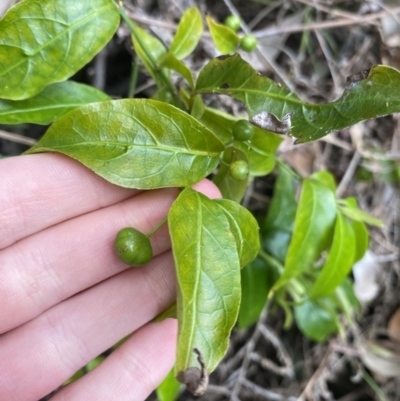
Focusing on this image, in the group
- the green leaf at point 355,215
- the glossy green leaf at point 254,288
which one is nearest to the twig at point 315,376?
the glossy green leaf at point 254,288

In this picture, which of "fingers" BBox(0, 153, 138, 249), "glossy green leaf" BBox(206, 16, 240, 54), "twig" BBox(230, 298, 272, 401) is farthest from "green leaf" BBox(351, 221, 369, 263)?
"fingers" BBox(0, 153, 138, 249)

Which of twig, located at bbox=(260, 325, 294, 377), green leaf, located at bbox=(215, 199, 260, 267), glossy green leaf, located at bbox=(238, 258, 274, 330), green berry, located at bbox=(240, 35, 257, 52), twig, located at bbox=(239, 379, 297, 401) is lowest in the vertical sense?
twig, located at bbox=(239, 379, 297, 401)

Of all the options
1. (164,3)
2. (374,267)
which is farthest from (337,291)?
(164,3)

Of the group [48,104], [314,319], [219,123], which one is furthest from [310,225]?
[48,104]

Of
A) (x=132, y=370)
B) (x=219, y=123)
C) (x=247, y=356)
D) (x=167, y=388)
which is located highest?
(x=219, y=123)

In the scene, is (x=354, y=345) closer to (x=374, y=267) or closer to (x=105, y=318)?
(x=374, y=267)

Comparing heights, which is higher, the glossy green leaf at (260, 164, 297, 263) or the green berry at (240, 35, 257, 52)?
the green berry at (240, 35, 257, 52)

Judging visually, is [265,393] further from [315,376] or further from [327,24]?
[327,24]

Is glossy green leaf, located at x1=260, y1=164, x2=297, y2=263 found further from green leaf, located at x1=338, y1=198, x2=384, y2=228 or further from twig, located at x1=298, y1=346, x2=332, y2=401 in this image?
twig, located at x1=298, y1=346, x2=332, y2=401

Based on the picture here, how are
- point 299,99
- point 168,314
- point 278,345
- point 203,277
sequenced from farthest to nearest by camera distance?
point 278,345 < point 168,314 < point 299,99 < point 203,277
